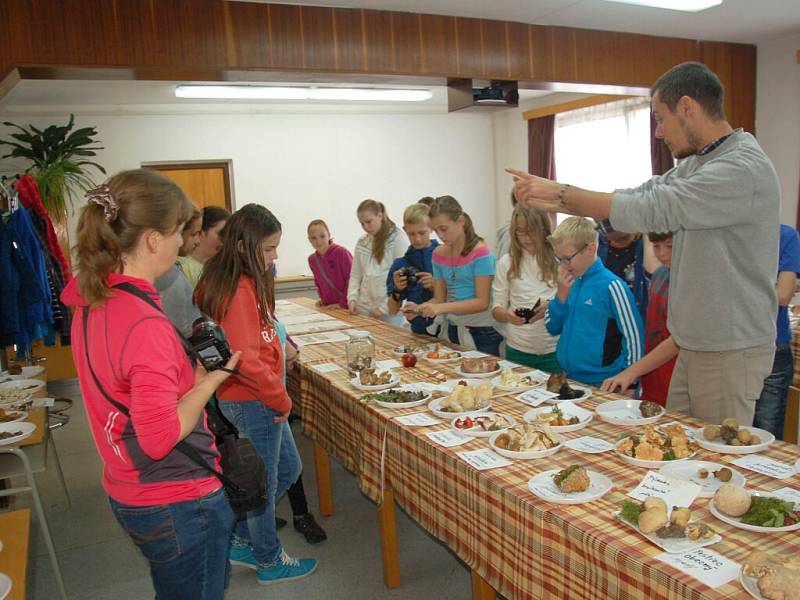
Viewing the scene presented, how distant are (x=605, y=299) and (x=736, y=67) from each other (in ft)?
13.0

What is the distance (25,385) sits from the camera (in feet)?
10.6

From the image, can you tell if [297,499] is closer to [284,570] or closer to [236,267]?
[284,570]

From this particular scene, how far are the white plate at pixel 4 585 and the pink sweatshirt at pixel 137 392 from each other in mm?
499

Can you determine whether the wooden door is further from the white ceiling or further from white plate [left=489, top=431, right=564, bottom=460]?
white plate [left=489, top=431, right=564, bottom=460]

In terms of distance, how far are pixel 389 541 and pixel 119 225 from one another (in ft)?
5.17

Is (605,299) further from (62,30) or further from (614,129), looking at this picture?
(614,129)

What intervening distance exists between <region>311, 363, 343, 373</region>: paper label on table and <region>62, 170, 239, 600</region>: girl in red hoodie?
135cm

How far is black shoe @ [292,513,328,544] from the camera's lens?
9.09 ft

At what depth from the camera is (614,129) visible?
22.4 feet

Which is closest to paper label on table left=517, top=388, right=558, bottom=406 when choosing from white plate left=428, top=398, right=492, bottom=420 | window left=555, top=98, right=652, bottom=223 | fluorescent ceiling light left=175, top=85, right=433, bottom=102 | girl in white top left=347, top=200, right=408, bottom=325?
white plate left=428, top=398, right=492, bottom=420

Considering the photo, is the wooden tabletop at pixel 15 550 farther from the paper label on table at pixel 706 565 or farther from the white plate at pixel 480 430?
the paper label on table at pixel 706 565

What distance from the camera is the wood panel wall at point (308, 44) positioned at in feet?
9.78

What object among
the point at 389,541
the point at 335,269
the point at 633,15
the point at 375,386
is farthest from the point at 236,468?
the point at 633,15

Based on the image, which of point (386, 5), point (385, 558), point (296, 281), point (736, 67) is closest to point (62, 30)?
point (386, 5)
